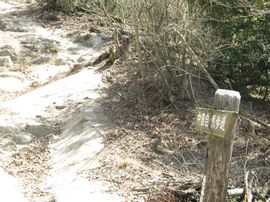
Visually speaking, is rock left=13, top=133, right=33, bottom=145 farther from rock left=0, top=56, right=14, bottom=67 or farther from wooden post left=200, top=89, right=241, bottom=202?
wooden post left=200, top=89, right=241, bottom=202

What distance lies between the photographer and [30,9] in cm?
1496

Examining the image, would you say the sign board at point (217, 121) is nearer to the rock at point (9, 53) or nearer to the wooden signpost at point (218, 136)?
the wooden signpost at point (218, 136)

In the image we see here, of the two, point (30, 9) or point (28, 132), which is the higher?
point (30, 9)

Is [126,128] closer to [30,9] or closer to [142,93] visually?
[142,93]

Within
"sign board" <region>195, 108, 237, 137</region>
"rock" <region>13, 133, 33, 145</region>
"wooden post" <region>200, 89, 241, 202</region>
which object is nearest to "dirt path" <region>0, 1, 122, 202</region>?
"rock" <region>13, 133, 33, 145</region>

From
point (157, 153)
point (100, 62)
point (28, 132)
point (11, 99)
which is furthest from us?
point (100, 62)

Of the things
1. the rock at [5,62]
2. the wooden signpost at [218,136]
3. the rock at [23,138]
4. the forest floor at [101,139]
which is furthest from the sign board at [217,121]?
the rock at [5,62]

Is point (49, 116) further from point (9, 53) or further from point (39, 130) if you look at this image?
point (9, 53)

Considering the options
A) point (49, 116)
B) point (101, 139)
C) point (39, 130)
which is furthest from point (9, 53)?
point (101, 139)

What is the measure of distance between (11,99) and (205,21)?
163 inches

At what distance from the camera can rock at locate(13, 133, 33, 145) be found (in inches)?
304

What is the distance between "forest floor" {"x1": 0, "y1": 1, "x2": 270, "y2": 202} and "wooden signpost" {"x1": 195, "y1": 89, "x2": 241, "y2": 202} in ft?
2.60

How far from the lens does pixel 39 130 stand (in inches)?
318

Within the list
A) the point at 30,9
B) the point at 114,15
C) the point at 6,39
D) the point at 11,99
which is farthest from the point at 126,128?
the point at 30,9
